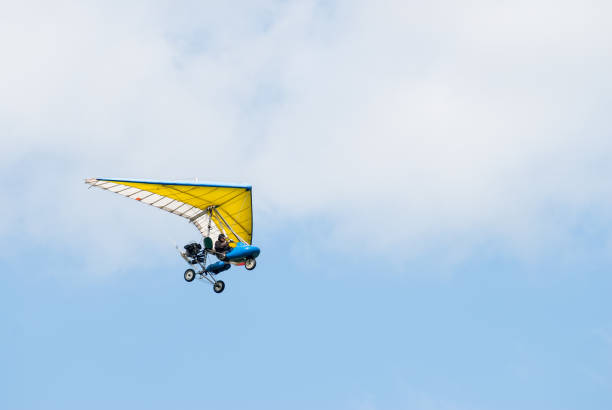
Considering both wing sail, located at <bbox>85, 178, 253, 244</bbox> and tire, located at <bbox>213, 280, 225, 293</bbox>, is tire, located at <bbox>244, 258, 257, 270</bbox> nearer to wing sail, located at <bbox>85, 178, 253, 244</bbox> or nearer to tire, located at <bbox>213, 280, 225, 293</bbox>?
tire, located at <bbox>213, 280, 225, 293</bbox>

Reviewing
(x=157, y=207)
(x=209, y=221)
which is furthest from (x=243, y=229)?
(x=157, y=207)

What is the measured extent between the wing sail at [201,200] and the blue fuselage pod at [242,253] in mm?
2744

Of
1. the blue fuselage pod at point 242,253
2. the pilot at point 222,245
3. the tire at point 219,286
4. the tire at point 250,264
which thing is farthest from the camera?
the tire at point 219,286

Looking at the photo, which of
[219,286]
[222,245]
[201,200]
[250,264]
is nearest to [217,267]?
[219,286]

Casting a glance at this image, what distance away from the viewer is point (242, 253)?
144 ft

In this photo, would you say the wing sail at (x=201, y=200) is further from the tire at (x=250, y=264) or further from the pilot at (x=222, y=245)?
the tire at (x=250, y=264)

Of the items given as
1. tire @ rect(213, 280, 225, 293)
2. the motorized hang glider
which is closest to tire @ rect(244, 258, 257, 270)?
the motorized hang glider

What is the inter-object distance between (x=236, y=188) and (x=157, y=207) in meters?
4.93

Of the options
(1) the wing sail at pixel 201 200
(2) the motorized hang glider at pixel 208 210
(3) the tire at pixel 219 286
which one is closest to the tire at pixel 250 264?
(2) the motorized hang glider at pixel 208 210

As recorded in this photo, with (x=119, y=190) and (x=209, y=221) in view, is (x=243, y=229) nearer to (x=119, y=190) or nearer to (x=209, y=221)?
(x=209, y=221)

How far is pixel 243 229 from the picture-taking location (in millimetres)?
49219

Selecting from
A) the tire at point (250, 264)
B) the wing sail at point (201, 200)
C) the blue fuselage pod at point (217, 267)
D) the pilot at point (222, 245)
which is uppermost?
the wing sail at point (201, 200)

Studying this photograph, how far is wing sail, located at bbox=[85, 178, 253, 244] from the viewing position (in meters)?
46.0

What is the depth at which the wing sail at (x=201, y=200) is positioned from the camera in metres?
46.0
